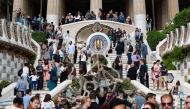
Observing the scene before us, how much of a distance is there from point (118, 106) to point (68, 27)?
29641mm

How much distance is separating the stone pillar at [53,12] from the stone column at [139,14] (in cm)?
885

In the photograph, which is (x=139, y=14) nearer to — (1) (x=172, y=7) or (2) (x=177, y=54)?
(1) (x=172, y=7)

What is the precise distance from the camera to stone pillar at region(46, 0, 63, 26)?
35844mm

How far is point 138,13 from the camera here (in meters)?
35.7

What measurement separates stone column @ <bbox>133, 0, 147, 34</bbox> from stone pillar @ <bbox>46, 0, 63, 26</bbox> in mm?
8846

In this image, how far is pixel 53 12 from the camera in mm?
36156

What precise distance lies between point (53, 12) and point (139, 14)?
31.9 ft

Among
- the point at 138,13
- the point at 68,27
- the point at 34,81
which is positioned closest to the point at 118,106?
the point at 34,81

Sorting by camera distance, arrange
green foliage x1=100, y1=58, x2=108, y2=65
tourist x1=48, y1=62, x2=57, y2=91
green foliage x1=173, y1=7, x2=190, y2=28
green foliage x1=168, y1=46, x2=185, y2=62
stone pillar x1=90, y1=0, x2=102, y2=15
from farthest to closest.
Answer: stone pillar x1=90, y1=0, x2=102, y2=15, green foliage x1=173, y1=7, x2=190, y2=28, green foliage x1=100, y1=58, x2=108, y2=65, green foliage x1=168, y1=46, x2=185, y2=62, tourist x1=48, y1=62, x2=57, y2=91

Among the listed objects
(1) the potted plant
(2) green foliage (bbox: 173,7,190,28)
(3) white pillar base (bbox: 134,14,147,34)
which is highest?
(3) white pillar base (bbox: 134,14,147,34)

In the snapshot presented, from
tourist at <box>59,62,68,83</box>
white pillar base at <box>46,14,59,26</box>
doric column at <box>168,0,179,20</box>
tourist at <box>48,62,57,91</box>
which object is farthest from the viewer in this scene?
doric column at <box>168,0,179,20</box>

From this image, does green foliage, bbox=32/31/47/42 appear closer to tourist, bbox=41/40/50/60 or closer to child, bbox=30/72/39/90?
tourist, bbox=41/40/50/60

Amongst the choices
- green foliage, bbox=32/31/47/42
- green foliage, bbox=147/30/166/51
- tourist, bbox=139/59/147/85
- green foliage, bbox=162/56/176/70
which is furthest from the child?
green foliage, bbox=147/30/166/51

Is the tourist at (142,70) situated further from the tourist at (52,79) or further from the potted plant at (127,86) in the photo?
the tourist at (52,79)
